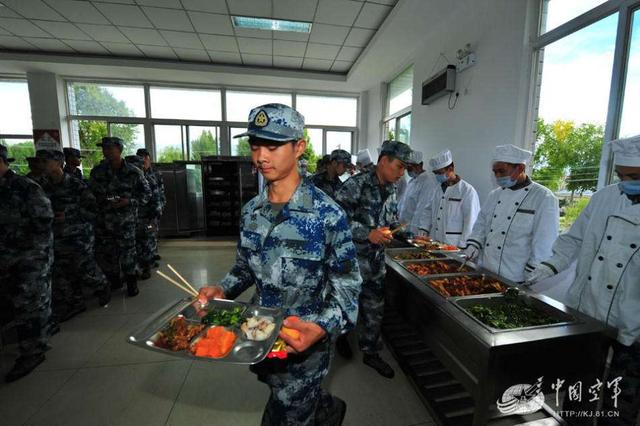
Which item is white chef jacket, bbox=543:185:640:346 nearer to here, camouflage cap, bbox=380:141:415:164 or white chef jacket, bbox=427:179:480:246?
camouflage cap, bbox=380:141:415:164

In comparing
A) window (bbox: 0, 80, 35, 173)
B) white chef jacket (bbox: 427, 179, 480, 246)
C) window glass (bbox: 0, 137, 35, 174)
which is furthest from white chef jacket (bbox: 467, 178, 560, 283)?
window glass (bbox: 0, 137, 35, 174)

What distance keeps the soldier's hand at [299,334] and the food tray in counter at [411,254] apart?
1576mm

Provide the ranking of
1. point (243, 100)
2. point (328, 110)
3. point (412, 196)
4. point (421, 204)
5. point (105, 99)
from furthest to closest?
1. point (328, 110)
2. point (243, 100)
3. point (105, 99)
4. point (412, 196)
5. point (421, 204)

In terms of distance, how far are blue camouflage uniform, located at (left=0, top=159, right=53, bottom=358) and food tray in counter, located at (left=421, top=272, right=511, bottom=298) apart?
111 inches

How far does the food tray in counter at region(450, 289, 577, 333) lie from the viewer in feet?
4.55

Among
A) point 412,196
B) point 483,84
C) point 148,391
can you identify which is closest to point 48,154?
point 148,391

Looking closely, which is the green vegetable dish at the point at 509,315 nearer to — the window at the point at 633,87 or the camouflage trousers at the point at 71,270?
the window at the point at 633,87

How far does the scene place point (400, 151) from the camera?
1.93 meters

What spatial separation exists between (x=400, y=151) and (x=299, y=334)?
144 cm

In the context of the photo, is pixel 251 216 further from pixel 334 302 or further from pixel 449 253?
pixel 449 253

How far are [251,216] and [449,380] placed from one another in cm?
186

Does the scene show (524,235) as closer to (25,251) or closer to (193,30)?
(25,251)

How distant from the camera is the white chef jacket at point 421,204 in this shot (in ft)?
12.6

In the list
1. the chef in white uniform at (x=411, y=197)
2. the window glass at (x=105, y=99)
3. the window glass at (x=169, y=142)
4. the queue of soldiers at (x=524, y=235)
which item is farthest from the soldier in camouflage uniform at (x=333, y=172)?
the window glass at (x=105, y=99)
